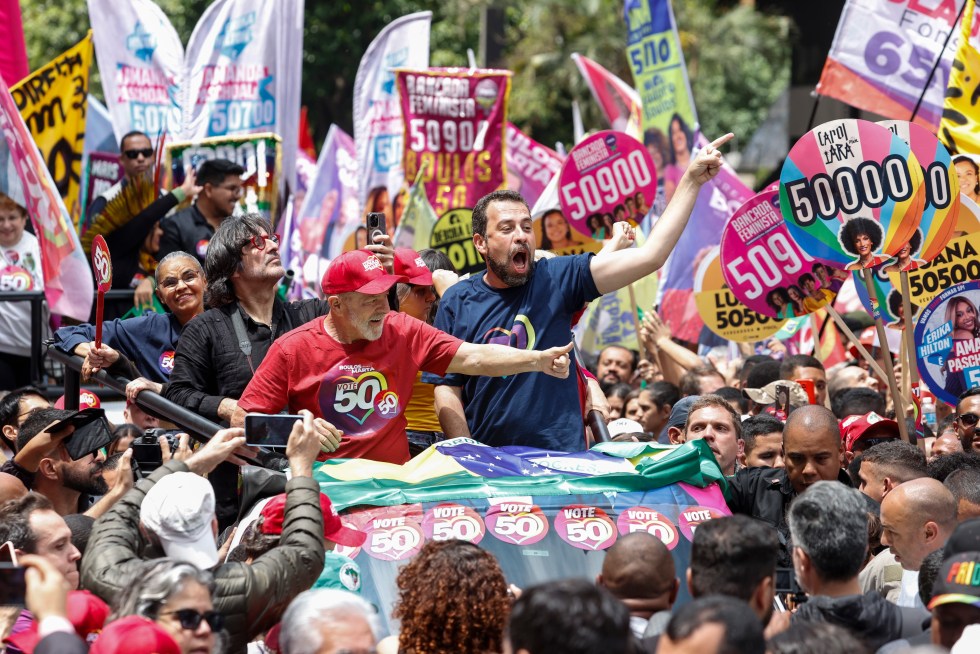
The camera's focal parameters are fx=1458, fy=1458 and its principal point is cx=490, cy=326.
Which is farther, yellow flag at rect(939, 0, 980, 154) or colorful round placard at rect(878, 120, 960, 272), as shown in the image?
yellow flag at rect(939, 0, 980, 154)

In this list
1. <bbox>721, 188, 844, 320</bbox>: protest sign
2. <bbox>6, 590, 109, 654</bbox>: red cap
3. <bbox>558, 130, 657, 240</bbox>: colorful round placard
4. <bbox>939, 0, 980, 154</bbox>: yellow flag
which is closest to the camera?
<bbox>6, 590, 109, 654</bbox>: red cap

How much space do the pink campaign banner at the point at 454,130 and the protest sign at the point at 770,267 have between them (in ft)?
13.0

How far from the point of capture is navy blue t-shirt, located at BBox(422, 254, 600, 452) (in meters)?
6.00

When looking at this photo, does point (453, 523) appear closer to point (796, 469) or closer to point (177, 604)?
point (177, 604)

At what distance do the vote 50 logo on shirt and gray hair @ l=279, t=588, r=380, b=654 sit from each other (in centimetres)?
174

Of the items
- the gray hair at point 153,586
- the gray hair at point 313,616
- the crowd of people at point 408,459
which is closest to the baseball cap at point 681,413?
the crowd of people at point 408,459

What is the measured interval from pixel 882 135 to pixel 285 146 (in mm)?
6147

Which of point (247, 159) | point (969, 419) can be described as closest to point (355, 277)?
point (969, 419)

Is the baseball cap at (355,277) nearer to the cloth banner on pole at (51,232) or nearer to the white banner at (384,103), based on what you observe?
the cloth banner on pole at (51,232)

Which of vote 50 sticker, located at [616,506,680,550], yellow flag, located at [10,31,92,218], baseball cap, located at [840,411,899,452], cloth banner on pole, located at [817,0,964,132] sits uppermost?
cloth banner on pole, located at [817,0,964,132]

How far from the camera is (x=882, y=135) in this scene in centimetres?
719

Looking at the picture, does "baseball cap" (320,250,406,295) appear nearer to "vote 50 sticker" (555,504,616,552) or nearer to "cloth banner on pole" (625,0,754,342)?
"vote 50 sticker" (555,504,616,552)

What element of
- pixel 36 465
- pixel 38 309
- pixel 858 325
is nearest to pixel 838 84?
pixel 858 325

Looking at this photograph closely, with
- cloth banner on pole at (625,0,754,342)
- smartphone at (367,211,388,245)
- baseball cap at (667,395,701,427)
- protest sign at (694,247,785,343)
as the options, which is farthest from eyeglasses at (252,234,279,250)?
cloth banner on pole at (625,0,754,342)
